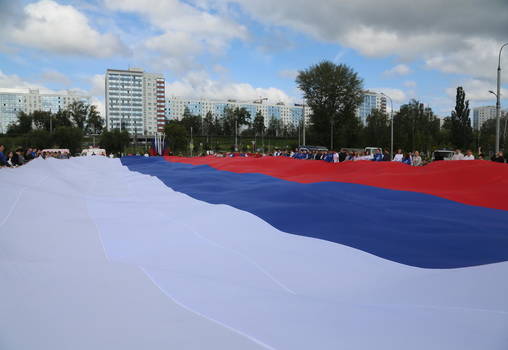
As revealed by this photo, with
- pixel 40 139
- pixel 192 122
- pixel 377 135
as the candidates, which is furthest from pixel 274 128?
pixel 40 139

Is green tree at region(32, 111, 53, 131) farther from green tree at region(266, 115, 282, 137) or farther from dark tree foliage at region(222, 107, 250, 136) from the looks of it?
green tree at region(266, 115, 282, 137)

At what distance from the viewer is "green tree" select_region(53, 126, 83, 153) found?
46.3 m

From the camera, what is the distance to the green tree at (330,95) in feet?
144

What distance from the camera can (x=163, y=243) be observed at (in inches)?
135

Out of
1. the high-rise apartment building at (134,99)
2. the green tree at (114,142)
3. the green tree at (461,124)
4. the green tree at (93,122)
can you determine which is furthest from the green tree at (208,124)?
the green tree at (461,124)

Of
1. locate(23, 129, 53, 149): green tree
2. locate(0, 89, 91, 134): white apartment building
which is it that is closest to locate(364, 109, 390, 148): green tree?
locate(23, 129, 53, 149): green tree

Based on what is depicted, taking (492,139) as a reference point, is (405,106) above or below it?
above

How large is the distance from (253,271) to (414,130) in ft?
144

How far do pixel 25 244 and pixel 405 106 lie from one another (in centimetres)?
5727

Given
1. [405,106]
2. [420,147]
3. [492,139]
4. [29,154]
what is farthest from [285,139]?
[29,154]

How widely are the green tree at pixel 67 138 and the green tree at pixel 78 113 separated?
36161 millimetres

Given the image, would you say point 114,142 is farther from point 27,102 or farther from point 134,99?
point 27,102

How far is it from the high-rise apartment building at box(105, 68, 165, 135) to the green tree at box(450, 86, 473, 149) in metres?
78.9

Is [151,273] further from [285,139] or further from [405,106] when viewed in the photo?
[285,139]
